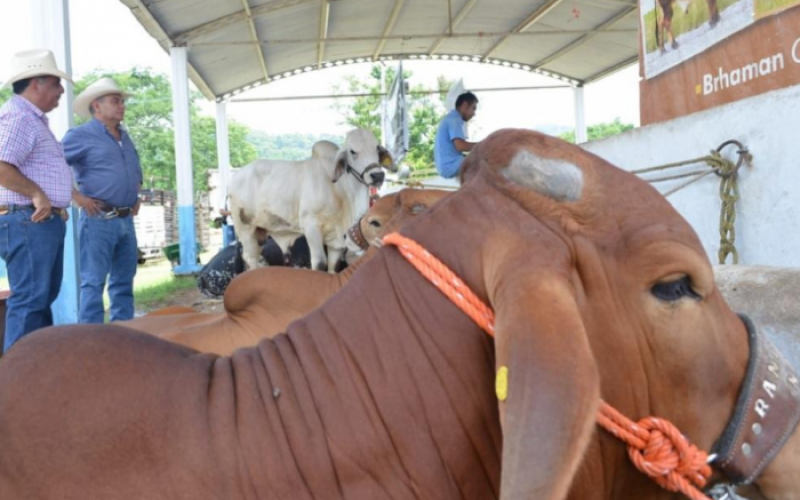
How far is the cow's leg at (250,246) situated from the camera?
11992 mm

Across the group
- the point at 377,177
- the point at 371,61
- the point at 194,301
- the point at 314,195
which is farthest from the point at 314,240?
the point at 371,61

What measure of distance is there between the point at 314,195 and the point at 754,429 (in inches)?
392

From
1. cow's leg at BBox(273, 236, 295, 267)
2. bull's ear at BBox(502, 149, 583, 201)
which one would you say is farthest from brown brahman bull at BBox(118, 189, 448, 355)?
cow's leg at BBox(273, 236, 295, 267)

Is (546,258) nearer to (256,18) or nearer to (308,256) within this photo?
(308,256)

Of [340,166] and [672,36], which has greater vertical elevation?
[672,36]

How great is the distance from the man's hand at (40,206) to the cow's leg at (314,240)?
227 inches

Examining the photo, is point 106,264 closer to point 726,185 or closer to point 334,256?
point 726,185

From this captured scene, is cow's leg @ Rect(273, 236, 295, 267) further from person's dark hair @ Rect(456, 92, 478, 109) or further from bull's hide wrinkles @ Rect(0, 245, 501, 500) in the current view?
bull's hide wrinkles @ Rect(0, 245, 501, 500)

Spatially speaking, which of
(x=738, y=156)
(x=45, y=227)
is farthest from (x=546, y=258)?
(x=45, y=227)

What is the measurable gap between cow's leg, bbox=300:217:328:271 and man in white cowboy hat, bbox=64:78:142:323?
4.19m

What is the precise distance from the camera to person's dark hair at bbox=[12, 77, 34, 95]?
5.59 m

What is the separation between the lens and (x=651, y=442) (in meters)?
1.40

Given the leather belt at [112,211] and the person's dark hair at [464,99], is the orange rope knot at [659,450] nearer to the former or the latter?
the leather belt at [112,211]

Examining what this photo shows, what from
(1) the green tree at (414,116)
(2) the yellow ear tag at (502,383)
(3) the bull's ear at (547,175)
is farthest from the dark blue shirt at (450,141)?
(1) the green tree at (414,116)
